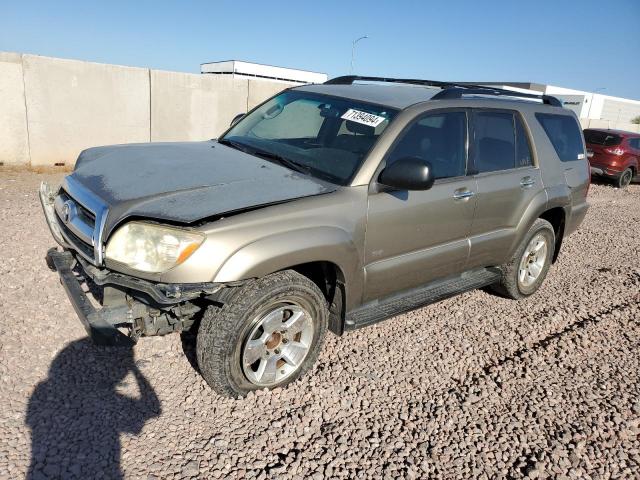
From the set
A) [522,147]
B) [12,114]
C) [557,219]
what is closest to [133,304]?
[522,147]

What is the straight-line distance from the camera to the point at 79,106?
1002 cm

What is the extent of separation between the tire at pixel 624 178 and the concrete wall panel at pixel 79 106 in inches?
496

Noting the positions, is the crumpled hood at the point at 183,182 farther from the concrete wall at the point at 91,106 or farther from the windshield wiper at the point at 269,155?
the concrete wall at the point at 91,106

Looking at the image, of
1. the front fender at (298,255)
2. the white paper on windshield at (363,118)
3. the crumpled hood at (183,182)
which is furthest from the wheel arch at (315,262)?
the white paper on windshield at (363,118)

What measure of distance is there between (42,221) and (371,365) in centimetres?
457

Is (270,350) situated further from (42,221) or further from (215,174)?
(42,221)

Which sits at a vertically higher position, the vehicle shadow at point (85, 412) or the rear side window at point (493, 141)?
the rear side window at point (493, 141)

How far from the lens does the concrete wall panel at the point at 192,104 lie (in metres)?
11.2

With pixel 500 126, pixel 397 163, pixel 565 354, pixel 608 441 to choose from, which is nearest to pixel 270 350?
pixel 397 163

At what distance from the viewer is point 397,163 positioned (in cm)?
314

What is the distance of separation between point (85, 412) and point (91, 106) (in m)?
8.98

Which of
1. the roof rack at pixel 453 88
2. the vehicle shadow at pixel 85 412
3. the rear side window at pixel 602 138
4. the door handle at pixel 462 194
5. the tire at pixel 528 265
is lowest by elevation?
the vehicle shadow at pixel 85 412

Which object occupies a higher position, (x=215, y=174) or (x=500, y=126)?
(x=500, y=126)

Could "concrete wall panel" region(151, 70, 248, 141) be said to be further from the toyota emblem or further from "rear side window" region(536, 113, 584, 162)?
"rear side window" region(536, 113, 584, 162)
